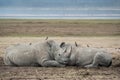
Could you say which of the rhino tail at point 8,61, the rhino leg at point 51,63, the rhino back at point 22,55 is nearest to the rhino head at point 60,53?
the rhino leg at point 51,63

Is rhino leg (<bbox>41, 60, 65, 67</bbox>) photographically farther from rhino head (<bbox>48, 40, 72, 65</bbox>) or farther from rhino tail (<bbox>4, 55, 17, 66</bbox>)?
rhino tail (<bbox>4, 55, 17, 66</bbox>)

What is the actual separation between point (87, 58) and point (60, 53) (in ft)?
3.20

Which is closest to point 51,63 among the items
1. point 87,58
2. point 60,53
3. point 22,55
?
point 60,53

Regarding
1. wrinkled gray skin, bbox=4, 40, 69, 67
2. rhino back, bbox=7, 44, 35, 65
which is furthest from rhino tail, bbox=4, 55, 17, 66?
rhino back, bbox=7, 44, 35, 65

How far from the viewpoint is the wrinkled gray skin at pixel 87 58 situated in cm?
1850

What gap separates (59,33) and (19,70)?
1842cm

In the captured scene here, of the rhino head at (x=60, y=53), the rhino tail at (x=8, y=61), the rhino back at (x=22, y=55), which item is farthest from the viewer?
the rhino tail at (x=8, y=61)

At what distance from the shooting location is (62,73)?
17.3m

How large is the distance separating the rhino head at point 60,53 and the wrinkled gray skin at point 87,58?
0.23 metres

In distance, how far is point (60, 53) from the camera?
18.4 m

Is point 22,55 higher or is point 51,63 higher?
point 22,55

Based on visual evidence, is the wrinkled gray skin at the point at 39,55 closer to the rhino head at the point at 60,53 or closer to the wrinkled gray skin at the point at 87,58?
the rhino head at the point at 60,53

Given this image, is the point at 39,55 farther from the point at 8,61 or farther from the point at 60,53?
the point at 8,61

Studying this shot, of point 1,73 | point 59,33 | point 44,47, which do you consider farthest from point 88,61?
point 59,33
